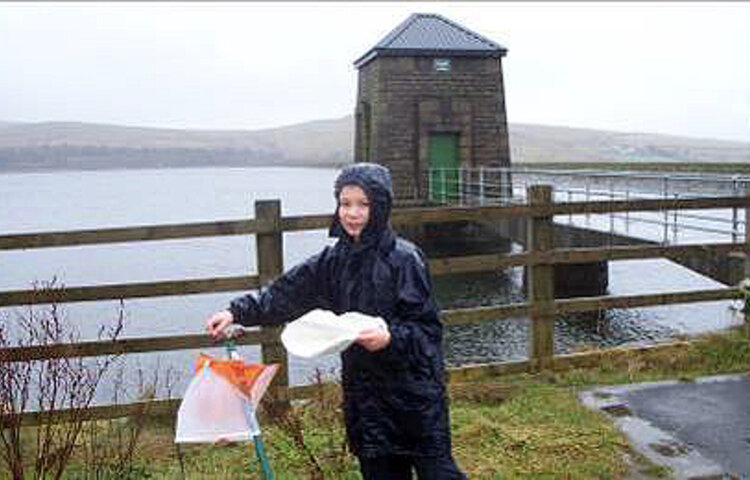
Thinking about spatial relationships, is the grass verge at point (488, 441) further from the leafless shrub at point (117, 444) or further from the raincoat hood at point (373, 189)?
the raincoat hood at point (373, 189)

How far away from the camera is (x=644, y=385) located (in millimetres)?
5559

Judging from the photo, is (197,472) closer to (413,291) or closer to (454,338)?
(413,291)

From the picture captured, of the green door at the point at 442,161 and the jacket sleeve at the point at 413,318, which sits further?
the green door at the point at 442,161

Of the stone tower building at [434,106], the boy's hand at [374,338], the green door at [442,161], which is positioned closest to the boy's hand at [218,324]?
the boy's hand at [374,338]

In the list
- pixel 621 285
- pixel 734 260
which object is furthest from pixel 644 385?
pixel 621 285

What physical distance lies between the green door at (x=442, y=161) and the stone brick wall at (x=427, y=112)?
11.4 inches

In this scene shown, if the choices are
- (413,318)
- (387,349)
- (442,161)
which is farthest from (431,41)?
(387,349)

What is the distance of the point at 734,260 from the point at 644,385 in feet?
22.5

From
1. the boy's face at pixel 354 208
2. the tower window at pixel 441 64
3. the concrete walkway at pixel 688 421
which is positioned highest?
the tower window at pixel 441 64

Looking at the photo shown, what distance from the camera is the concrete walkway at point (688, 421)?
165 inches

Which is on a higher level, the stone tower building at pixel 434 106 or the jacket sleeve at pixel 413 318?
the stone tower building at pixel 434 106

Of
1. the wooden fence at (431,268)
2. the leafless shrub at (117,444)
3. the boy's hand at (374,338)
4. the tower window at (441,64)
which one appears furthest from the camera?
the tower window at (441,64)

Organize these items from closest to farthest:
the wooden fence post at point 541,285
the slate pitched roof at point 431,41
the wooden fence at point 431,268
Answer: the wooden fence at point 431,268, the wooden fence post at point 541,285, the slate pitched roof at point 431,41

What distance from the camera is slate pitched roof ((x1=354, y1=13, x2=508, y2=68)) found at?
1087 inches
